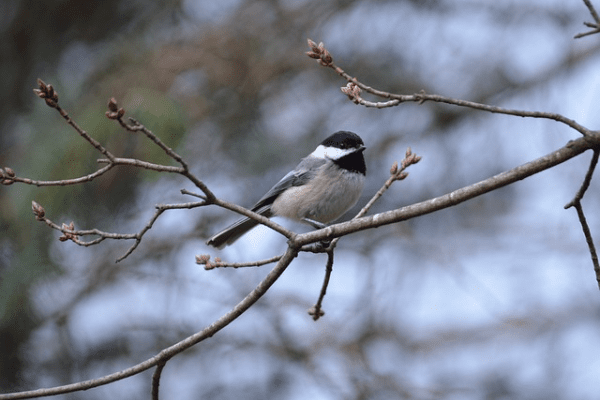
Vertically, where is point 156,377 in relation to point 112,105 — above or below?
below

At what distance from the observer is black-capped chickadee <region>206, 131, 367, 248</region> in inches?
145

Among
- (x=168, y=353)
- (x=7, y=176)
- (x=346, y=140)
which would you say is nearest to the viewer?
(x=7, y=176)

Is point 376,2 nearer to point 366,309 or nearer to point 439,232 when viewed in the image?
point 439,232

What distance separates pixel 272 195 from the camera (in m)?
3.81

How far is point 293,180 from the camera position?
381 cm

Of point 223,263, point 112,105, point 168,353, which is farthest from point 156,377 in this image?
point 112,105

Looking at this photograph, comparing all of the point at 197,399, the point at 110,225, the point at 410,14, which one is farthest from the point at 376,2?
the point at 197,399

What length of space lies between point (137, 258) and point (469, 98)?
11.1 feet

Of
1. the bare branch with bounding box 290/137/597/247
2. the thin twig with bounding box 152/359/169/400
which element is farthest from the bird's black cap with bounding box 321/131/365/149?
the thin twig with bounding box 152/359/169/400

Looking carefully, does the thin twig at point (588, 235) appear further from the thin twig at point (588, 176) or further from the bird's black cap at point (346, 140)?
the bird's black cap at point (346, 140)

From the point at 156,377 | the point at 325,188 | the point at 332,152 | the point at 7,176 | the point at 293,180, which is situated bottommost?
the point at 156,377

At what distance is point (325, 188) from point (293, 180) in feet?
0.75

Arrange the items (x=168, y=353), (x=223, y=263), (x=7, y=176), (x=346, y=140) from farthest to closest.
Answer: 1. (x=346, y=140)
2. (x=223, y=263)
3. (x=168, y=353)
4. (x=7, y=176)

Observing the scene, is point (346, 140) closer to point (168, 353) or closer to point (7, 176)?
point (168, 353)
